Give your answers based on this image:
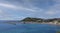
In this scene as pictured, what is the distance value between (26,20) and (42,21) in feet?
51.9

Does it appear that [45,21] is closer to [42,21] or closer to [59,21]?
[42,21]

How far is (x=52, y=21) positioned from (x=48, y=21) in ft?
16.1

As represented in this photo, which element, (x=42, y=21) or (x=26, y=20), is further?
(x=26, y=20)

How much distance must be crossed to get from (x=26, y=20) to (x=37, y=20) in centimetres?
1070

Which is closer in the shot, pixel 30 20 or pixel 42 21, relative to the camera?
pixel 42 21

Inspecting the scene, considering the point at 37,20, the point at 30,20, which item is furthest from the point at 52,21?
the point at 30,20

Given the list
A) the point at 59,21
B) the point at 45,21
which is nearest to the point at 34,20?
the point at 45,21

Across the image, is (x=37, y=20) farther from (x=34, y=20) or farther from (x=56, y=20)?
(x=56, y=20)

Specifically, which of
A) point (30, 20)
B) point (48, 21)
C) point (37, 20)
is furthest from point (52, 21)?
point (30, 20)

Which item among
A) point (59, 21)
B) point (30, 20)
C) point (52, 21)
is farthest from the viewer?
point (30, 20)

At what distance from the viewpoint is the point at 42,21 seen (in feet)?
300

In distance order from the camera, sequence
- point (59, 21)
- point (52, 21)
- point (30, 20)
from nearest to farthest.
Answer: point (59, 21) < point (52, 21) < point (30, 20)

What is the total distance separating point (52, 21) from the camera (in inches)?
3565

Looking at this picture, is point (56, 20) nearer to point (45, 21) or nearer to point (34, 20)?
point (45, 21)
